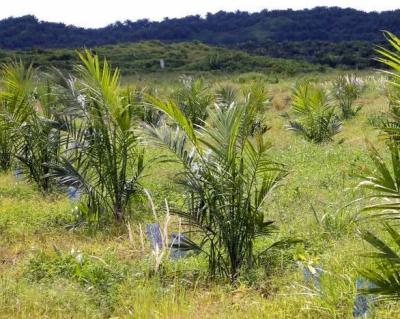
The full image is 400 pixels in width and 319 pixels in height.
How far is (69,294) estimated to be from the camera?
3.67 meters

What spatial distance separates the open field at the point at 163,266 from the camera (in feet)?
11.0

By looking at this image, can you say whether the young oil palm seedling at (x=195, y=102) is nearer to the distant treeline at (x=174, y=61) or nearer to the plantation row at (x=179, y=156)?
the plantation row at (x=179, y=156)

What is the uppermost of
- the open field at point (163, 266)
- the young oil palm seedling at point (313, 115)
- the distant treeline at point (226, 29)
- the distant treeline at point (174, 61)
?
the distant treeline at point (226, 29)

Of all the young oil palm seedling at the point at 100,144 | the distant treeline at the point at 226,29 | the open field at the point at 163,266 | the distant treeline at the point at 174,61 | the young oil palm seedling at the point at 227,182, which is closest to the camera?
the open field at the point at 163,266

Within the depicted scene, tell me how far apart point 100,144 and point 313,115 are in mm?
5256

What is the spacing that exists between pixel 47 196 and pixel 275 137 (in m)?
6.12

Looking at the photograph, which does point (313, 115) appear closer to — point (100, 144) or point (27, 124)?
point (27, 124)

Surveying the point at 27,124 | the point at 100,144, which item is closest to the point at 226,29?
the point at 27,124

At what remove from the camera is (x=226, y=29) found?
111m

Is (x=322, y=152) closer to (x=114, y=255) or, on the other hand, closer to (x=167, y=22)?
(x=114, y=255)

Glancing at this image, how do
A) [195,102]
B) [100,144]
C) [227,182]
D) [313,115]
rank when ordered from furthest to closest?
[195,102] < [313,115] < [100,144] < [227,182]

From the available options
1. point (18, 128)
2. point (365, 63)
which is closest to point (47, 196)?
point (18, 128)

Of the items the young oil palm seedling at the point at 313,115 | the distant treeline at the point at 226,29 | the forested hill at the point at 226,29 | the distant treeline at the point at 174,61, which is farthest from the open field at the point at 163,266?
the forested hill at the point at 226,29

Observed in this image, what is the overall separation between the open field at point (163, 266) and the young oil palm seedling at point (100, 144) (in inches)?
8.9
